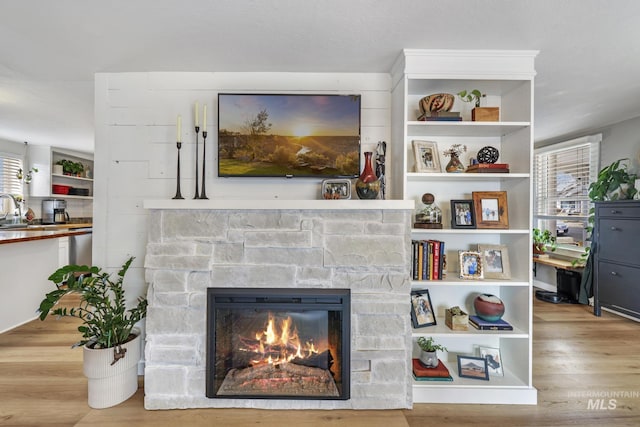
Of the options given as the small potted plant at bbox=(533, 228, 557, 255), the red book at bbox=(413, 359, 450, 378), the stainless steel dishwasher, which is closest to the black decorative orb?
the red book at bbox=(413, 359, 450, 378)

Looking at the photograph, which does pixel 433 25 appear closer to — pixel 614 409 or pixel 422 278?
pixel 422 278

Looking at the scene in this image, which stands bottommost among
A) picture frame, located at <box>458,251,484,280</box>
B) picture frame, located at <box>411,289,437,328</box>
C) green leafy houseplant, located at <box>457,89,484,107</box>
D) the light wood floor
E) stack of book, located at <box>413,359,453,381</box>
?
the light wood floor

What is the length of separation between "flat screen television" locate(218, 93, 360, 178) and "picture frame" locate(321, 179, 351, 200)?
0.30 feet

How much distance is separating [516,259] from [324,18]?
187 centimetres

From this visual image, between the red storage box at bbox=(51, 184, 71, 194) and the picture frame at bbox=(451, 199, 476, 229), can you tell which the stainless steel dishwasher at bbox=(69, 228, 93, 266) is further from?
the picture frame at bbox=(451, 199, 476, 229)

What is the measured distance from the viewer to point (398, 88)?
2.09m

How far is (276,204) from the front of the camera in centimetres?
180

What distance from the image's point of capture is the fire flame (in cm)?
190

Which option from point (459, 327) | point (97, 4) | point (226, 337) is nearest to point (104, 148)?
point (97, 4)

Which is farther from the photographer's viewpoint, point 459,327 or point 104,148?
point 104,148

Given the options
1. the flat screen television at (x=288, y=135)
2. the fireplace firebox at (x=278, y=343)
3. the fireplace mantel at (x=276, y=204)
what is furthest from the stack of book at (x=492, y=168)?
the fireplace firebox at (x=278, y=343)

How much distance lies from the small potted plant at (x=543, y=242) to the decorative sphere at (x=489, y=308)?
9.66ft

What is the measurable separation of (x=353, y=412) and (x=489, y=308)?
106 cm

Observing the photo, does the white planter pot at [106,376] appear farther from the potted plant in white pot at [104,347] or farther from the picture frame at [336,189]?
the picture frame at [336,189]
